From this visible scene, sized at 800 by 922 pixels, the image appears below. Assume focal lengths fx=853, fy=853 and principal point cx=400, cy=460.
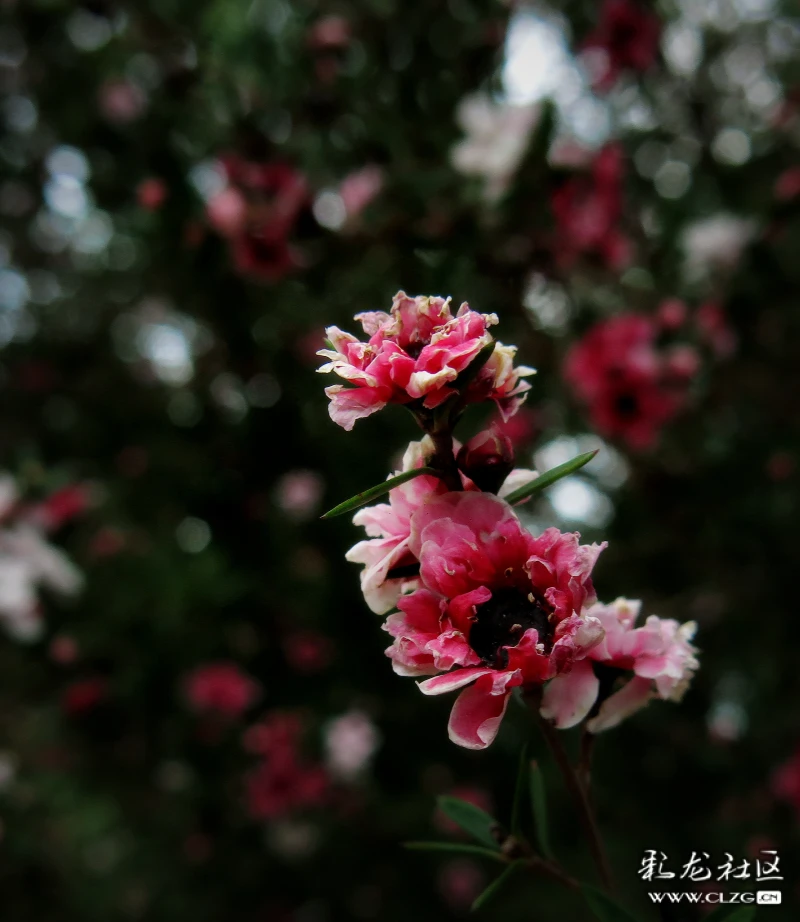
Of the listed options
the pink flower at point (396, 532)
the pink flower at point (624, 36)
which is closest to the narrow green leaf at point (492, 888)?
the pink flower at point (396, 532)

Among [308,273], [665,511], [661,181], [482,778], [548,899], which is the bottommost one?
[548,899]

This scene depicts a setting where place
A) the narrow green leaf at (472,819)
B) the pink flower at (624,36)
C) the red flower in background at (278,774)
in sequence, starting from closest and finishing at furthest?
1. the narrow green leaf at (472,819)
2. the pink flower at (624,36)
3. the red flower in background at (278,774)

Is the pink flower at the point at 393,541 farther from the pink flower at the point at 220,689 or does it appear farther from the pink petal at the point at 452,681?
the pink flower at the point at 220,689

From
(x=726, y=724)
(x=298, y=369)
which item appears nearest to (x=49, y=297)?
(x=298, y=369)

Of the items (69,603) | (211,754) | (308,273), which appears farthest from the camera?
(211,754)

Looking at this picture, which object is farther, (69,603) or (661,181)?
(661,181)

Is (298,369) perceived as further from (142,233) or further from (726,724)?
(726,724)
